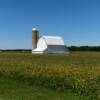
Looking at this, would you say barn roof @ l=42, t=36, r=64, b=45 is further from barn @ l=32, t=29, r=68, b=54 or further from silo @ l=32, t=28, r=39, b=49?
silo @ l=32, t=28, r=39, b=49

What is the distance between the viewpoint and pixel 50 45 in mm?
88750

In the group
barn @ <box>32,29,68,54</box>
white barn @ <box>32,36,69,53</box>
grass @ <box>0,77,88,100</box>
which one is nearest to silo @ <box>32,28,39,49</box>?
barn @ <box>32,29,68,54</box>

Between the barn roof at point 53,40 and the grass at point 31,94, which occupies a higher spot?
the barn roof at point 53,40

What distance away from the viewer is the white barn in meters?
88.5

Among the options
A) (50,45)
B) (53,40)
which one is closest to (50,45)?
(50,45)

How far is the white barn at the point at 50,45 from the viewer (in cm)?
8853

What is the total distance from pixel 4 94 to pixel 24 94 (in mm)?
824

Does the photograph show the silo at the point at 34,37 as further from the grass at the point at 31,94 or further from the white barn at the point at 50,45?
the grass at the point at 31,94

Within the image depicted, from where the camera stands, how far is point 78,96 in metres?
13.7

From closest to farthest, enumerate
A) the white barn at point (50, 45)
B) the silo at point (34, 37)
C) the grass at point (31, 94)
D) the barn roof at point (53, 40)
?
1. the grass at point (31, 94)
2. the white barn at point (50, 45)
3. the barn roof at point (53, 40)
4. the silo at point (34, 37)

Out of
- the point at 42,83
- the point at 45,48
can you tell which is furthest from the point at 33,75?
the point at 45,48

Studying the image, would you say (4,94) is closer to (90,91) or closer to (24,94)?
(24,94)

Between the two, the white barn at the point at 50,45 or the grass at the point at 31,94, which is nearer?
the grass at the point at 31,94

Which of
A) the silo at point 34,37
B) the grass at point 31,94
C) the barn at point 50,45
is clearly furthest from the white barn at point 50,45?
the grass at point 31,94
